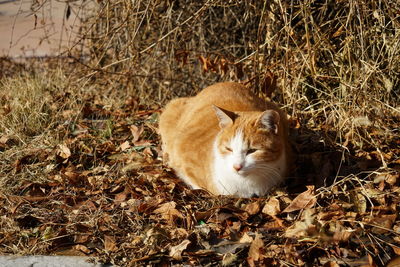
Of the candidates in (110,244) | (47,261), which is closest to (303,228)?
(110,244)

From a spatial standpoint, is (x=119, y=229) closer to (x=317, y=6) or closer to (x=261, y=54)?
(x=261, y=54)

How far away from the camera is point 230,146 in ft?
11.0

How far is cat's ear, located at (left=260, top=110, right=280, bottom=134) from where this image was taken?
3182mm

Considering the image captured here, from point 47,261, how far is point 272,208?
1.46m

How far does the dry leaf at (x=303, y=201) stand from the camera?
3.22 metres

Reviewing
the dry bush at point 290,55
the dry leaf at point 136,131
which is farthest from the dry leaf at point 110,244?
the dry bush at point 290,55

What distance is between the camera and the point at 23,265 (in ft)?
9.29

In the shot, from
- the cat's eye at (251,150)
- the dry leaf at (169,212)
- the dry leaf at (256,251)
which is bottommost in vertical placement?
the dry leaf at (256,251)

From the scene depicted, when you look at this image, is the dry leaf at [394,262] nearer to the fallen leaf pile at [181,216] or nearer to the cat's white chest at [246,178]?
the fallen leaf pile at [181,216]

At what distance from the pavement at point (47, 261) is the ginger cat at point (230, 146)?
1.05 metres

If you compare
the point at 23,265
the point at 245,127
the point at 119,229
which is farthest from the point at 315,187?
the point at 23,265

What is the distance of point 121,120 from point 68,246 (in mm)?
2013

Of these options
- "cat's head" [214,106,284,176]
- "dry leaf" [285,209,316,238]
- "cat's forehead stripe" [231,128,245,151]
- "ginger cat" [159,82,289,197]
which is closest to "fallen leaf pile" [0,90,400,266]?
"dry leaf" [285,209,316,238]

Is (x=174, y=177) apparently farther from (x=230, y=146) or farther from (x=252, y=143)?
(x=252, y=143)
